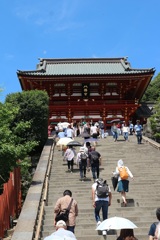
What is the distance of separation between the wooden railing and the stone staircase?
3.69 feet

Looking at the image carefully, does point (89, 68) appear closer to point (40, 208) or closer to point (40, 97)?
point (40, 97)

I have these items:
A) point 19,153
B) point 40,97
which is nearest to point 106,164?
Answer: point 19,153

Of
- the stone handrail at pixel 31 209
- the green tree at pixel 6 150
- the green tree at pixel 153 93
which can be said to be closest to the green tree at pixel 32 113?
the stone handrail at pixel 31 209

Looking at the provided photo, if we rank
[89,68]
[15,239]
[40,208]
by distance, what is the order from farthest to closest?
[89,68]
[40,208]
[15,239]

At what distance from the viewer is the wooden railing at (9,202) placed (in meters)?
9.11

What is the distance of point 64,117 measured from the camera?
107ft

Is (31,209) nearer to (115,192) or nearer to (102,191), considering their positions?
(102,191)

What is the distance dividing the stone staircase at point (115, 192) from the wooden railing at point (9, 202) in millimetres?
1126

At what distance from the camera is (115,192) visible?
1163cm

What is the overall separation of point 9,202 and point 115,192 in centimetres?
364

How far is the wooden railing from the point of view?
29.9 ft

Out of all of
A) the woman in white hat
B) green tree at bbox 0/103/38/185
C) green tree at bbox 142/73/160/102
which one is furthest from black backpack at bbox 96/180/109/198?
green tree at bbox 142/73/160/102

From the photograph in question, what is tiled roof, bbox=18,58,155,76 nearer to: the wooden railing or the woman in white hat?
the woman in white hat

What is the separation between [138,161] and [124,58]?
25.3m
